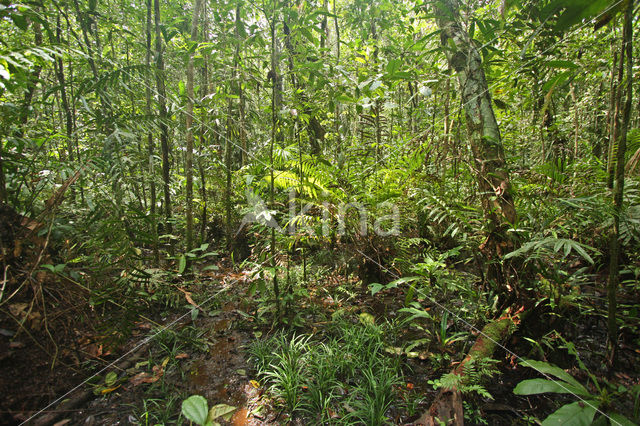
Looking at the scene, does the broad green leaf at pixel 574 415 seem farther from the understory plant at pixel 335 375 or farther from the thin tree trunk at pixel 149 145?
the thin tree trunk at pixel 149 145

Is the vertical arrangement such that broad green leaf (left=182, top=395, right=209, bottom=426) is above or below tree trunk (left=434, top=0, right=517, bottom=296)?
below

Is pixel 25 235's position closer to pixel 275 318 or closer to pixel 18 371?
pixel 18 371

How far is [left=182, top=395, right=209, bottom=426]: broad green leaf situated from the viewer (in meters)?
1.37

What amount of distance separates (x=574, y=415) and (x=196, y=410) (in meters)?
1.68

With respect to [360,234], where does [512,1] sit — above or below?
above

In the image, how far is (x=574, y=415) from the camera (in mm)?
1198

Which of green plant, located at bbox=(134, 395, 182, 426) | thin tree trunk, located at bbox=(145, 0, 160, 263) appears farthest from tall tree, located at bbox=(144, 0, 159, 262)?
green plant, located at bbox=(134, 395, 182, 426)

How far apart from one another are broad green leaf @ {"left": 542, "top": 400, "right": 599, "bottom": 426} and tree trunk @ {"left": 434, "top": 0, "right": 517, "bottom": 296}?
77cm

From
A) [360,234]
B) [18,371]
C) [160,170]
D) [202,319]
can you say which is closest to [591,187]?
[360,234]

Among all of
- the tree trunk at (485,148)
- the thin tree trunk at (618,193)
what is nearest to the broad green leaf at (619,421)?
the thin tree trunk at (618,193)

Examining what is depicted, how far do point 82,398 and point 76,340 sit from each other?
1.24ft

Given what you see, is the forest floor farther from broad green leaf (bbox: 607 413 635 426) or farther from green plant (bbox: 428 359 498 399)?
broad green leaf (bbox: 607 413 635 426)

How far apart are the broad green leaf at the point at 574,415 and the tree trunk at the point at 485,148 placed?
768 mm

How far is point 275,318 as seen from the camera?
97.2 inches
